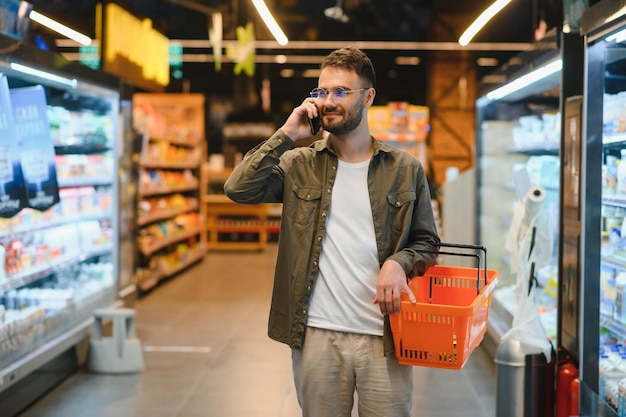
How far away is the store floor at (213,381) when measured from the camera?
5180 mm

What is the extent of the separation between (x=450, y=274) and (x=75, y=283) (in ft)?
14.3

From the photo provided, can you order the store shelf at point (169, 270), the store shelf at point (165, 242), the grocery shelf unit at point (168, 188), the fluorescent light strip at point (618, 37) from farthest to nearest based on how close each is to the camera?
the grocery shelf unit at point (168, 188) < the store shelf at point (165, 242) < the store shelf at point (169, 270) < the fluorescent light strip at point (618, 37)

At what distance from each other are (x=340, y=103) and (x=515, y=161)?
15.6 ft

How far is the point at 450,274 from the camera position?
2.88m

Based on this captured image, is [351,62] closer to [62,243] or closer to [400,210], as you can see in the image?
[400,210]

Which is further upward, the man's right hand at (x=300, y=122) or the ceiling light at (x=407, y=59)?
the ceiling light at (x=407, y=59)

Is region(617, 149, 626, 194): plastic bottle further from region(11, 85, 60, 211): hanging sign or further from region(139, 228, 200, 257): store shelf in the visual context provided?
region(139, 228, 200, 257): store shelf

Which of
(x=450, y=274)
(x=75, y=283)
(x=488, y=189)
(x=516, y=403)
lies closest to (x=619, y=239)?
(x=516, y=403)

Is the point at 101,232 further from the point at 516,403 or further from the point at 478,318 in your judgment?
the point at 478,318

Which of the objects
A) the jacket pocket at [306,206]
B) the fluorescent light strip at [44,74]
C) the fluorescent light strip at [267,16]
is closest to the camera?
the jacket pocket at [306,206]

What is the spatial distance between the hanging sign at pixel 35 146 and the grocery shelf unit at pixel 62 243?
0.10m

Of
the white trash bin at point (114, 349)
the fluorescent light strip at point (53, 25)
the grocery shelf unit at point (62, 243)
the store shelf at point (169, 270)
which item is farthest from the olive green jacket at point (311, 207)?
the store shelf at point (169, 270)

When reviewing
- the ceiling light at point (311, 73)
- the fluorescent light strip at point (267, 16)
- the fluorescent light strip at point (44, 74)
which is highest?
the ceiling light at point (311, 73)

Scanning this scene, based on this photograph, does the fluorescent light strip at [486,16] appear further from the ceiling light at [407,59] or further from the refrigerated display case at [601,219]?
the ceiling light at [407,59]
